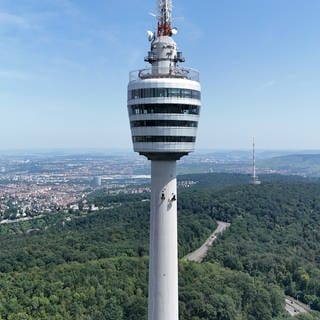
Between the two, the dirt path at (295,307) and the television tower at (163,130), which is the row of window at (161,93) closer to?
the television tower at (163,130)

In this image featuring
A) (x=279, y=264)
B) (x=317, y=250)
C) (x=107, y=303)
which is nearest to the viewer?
(x=107, y=303)

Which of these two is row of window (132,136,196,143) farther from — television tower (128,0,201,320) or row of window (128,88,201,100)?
row of window (128,88,201,100)

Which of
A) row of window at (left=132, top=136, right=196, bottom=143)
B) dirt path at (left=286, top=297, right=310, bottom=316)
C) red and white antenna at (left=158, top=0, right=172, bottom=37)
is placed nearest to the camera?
row of window at (left=132, top=136, right=196, bottom=143)

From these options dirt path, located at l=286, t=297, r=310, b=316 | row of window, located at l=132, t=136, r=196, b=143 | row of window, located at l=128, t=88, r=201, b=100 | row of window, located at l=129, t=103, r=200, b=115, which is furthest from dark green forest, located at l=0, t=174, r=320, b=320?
row of window, located at l=128, t=88, r=201, b=100

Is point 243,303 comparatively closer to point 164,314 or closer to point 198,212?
point 164,314

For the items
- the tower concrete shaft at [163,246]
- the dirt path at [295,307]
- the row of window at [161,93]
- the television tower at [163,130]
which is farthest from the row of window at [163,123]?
the dirt path at [295,307]

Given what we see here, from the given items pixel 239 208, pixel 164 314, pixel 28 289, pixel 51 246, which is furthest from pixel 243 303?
pixel 239 208
